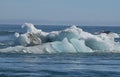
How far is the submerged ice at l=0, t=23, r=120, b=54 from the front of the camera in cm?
5194

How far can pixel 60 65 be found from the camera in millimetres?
42344

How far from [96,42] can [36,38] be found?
524cm

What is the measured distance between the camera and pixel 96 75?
119ft

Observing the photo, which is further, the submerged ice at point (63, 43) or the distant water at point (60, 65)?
the submerged ice at point (63, 43)

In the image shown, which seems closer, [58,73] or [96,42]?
[58,73]

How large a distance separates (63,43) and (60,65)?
30.4 ft

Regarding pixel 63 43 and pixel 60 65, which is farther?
pixel 63 43

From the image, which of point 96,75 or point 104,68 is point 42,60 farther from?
point 96,75

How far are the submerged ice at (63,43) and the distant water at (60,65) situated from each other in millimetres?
1270

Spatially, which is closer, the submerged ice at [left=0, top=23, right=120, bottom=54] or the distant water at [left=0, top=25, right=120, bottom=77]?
the distant water at [left=0, top=25, right=120, bottom=77]

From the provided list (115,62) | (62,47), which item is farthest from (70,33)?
(115,62)

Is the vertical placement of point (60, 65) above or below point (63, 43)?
below

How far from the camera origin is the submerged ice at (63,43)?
51938 millimetres

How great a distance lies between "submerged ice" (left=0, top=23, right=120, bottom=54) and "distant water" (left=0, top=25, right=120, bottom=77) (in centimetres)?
127
